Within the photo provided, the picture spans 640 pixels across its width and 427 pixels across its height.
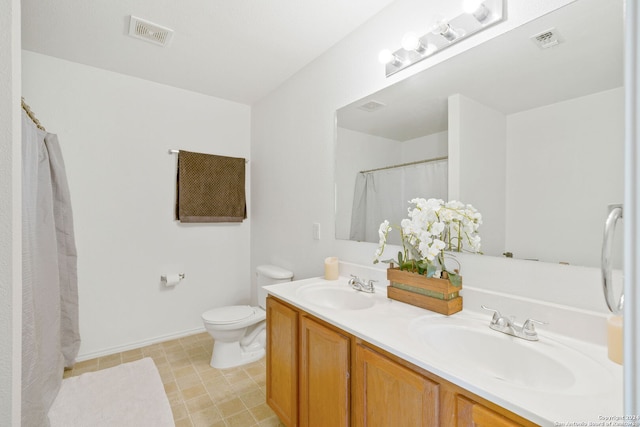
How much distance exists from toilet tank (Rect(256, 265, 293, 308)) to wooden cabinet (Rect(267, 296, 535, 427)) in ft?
2.43

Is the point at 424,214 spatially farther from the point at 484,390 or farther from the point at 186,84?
the point at 186,84

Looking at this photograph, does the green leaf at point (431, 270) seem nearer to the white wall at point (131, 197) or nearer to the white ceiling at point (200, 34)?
the white ceiling at point (200, 34)

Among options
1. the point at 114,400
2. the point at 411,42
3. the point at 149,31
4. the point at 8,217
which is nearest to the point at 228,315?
the point at 114,400

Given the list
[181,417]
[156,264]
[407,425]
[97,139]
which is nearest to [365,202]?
[407,425]

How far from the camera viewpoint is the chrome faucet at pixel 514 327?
3.17ft

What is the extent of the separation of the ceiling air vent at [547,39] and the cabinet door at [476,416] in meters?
1.23

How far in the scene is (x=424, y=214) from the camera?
1291 mm

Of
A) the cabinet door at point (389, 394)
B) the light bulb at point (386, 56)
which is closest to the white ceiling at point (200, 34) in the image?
the light bulb at point (386, 56)

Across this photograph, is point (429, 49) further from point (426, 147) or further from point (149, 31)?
point (149, 31)

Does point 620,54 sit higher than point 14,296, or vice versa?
point 620,54

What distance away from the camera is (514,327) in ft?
3.27

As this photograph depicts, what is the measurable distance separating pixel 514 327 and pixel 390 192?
879 millimetres

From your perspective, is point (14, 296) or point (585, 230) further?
point (585, 230)

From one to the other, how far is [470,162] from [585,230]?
1.60ft
